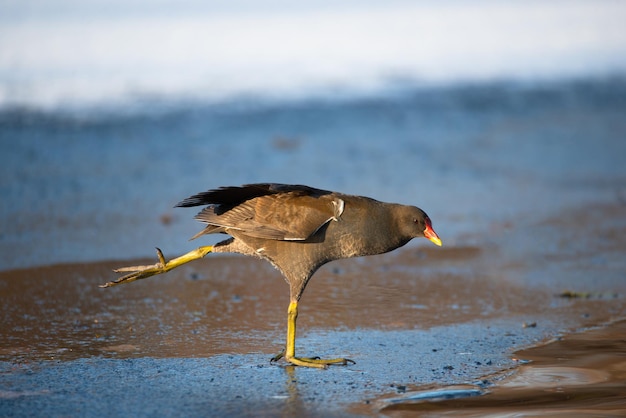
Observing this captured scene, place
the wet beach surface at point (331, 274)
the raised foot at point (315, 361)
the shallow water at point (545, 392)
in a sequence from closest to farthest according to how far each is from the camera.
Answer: the shallow water at point (545, 392) → the wet beach surface at point (331, 274) → the raised foot at point (315, 361)

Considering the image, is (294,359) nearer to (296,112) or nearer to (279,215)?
(279,215)

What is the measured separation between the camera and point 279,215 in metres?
5.63

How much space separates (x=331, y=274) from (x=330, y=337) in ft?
5.37

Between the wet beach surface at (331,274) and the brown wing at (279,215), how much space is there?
0.74 meters

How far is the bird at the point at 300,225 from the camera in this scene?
554 cm

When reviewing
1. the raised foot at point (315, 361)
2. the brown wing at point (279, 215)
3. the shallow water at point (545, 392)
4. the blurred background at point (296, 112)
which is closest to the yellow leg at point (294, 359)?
the raised foot at point (315, 361)

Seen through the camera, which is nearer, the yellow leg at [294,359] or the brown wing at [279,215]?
the yellow leg at [294,359]

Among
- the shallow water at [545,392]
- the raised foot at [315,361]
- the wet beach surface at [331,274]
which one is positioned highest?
the wet beach surface at [331,274]

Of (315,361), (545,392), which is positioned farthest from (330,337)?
(545,392)

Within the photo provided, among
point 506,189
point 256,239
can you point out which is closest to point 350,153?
point 506,189

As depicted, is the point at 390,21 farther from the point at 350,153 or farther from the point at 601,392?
the point at 601,392

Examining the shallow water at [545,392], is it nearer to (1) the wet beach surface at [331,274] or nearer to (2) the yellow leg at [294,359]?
(1) the wet beach surface at [331,274]

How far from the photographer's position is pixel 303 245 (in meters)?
5.56

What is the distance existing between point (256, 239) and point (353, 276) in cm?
192
